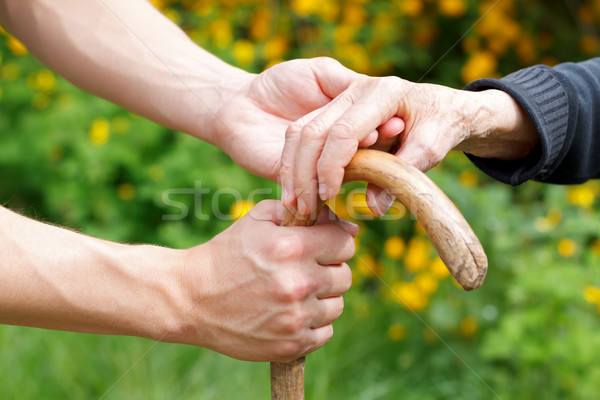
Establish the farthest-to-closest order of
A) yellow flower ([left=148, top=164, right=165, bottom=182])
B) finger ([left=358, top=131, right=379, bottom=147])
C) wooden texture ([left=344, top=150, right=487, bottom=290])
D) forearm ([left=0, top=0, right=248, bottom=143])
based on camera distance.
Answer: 1. yellow flower ([left=148, top=164, right=165, bottom=182])
2. forearm ([left=0, top=0, right=248, bottom=143])
3. finger ([left=358, top=131, right=379, bottom=147])
4. wooden texture ([left=344, top=150, right=487, bottom=290])

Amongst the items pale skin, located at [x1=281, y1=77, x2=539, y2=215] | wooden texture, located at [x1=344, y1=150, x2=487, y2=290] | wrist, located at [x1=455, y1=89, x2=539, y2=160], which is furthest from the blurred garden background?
wooden texture, located at [x1=344, y1=150, x2=487, y2=290]

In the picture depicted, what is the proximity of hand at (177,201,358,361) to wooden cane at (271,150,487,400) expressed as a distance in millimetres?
210

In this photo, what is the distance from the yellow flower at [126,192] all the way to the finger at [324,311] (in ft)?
7.03

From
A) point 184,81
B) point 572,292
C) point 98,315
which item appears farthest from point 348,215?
point 98,315

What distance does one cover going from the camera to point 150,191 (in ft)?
10.6

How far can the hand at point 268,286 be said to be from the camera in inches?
55.0

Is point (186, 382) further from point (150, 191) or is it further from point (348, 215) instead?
point (348, 215)

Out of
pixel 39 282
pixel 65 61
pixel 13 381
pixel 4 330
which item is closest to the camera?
pixel 39 282

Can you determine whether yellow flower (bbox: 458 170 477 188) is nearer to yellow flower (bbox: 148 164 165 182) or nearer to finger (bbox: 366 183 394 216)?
yellow flower (bbox: 148 164 165 182)

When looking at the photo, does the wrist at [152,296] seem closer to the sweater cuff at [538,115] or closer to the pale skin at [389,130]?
the pale skin at [389,130]

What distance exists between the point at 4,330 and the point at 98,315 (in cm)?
194

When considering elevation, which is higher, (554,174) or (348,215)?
(554,174)

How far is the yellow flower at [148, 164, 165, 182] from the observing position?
127 inches

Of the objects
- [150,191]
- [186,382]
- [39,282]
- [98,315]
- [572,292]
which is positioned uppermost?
[39,282]
